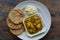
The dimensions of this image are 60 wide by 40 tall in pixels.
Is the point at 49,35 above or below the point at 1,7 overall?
Answer: below

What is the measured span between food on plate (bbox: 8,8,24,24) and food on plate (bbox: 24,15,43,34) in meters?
0.04

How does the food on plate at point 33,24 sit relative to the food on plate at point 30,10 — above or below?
below

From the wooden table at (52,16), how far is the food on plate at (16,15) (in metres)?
0.05

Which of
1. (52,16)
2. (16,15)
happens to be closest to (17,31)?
(16,15)

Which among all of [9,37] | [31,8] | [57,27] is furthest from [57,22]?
[9,37]

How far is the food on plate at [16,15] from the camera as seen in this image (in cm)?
150

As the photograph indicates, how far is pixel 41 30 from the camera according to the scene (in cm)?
151

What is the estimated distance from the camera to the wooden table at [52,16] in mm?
1521

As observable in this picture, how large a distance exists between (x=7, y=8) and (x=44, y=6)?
224 mm

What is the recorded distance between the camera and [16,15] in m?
1.52

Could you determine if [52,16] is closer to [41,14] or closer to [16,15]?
[41,14]

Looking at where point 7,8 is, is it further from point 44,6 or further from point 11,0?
point 44,6

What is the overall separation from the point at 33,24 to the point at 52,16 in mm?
130

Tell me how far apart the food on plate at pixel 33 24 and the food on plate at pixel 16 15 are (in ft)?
0.12
